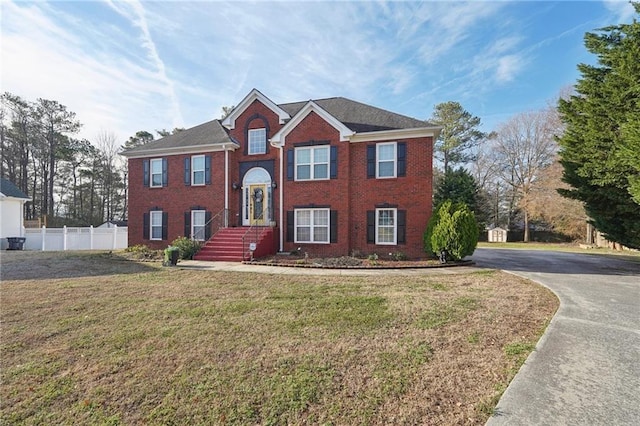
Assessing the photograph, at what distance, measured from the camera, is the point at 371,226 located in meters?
13.8

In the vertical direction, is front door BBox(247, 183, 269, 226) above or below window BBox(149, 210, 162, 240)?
above

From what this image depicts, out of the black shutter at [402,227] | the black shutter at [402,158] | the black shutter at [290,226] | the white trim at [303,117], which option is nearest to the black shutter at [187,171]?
the white trim at [303,117]

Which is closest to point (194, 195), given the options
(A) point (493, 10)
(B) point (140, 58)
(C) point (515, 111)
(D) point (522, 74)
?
(B) point (140, 58)

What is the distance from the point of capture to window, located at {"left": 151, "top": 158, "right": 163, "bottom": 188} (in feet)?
57.3

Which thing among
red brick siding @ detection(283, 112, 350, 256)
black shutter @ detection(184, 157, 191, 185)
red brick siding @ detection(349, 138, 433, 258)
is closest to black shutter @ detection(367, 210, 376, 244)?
red brick siding @ detection(349, 138, 433, 258)

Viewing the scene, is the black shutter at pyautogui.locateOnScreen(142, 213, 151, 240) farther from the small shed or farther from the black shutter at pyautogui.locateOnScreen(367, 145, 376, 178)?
the small shed

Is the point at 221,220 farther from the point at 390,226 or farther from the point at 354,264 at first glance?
the point at 390,226

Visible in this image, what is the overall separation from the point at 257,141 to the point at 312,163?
3600 mm

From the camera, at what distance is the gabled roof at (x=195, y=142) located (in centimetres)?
1611

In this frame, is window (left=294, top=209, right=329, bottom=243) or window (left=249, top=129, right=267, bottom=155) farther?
window (left=249, top=129, right=267, bottom=155)

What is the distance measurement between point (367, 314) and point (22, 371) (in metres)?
4.90

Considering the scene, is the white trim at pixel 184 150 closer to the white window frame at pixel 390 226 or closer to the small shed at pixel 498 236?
the white window frame at pixel 390 226

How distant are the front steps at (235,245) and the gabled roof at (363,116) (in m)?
6.71

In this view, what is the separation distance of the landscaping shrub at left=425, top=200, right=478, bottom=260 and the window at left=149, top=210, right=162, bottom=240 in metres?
14.8
